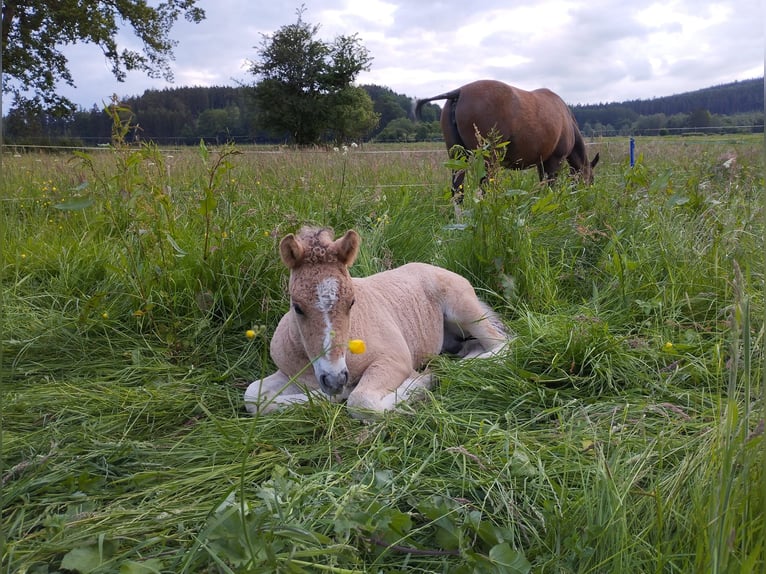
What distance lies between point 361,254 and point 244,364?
1.60m

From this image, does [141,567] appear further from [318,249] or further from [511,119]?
[511,119]

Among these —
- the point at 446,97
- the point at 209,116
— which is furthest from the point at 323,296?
the point at 446,97

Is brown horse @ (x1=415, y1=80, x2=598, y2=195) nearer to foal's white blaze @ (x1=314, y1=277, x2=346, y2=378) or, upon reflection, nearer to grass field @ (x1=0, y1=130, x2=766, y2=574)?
grass field @ (x1=0, y1=130, x2=766, y2=574)

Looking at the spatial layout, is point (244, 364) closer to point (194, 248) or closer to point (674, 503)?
point (194, 248)

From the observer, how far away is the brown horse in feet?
27.8

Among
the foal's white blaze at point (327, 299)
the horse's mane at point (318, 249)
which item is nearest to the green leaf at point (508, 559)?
the foal's white blaze at point (327, 299)

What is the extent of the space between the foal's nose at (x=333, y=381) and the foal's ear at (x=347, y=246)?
2.24 ft

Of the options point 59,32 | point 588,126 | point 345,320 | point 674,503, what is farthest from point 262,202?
point 588,126

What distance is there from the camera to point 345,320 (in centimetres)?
312

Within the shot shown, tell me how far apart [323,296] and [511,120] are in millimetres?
6508

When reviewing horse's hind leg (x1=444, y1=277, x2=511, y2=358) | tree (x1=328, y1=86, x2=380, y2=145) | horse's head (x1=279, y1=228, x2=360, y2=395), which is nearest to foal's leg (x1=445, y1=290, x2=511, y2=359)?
horse's hind leg (x1=444, y1=277, x2=511, y2=358)

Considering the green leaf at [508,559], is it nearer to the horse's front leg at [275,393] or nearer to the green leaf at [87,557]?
the green leaf at [87,557]

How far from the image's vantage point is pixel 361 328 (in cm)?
362

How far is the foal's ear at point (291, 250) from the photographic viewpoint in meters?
3.12
